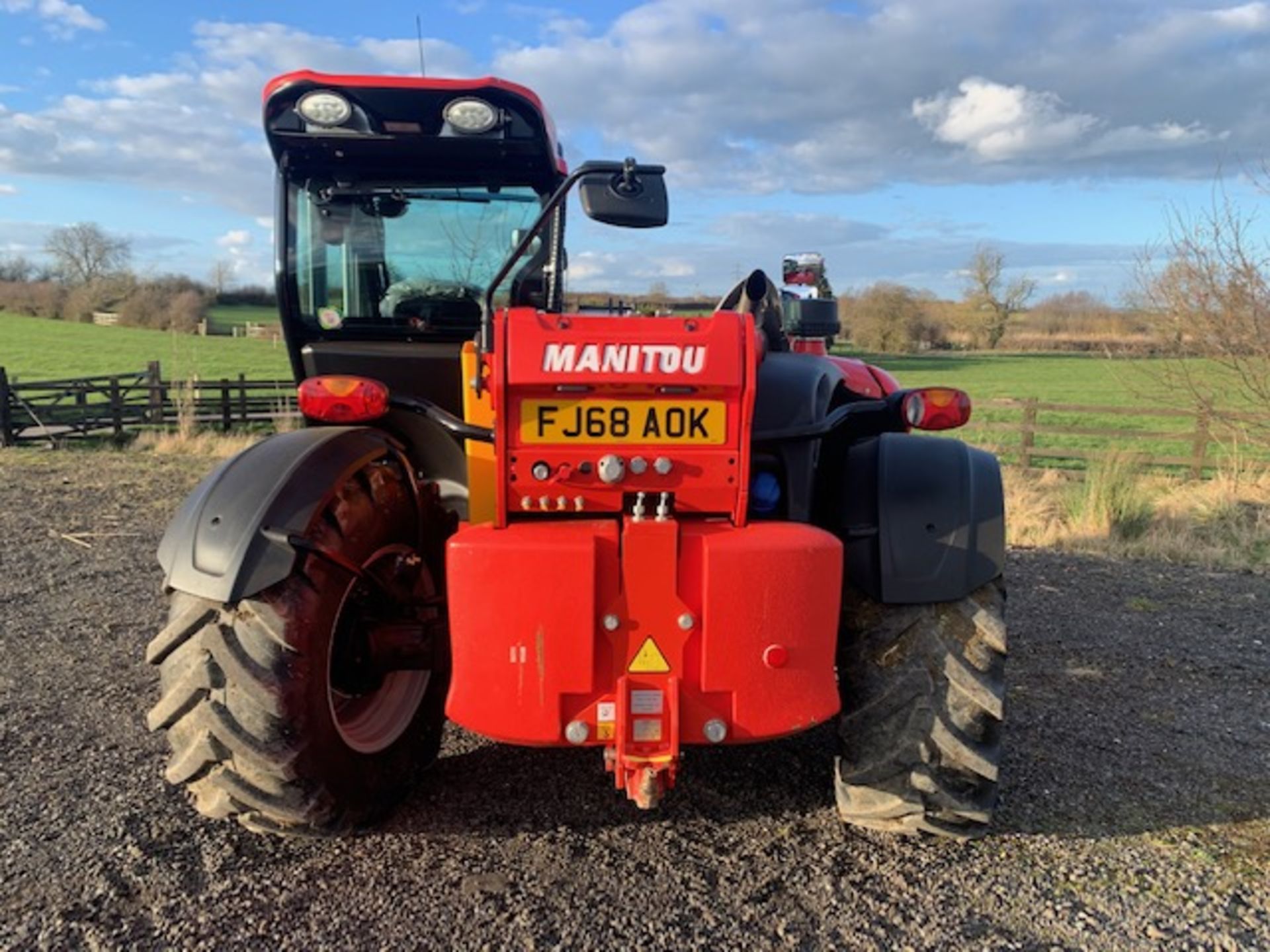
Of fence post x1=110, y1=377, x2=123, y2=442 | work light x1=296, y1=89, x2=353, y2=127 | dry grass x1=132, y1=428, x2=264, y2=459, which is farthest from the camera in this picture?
fence post x1=110, y1=377, x2=123, y2=442

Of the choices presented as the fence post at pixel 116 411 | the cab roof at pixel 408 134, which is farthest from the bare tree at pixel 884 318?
the cab roof at pixel 408 134

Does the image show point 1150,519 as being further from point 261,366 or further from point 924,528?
point 261,366

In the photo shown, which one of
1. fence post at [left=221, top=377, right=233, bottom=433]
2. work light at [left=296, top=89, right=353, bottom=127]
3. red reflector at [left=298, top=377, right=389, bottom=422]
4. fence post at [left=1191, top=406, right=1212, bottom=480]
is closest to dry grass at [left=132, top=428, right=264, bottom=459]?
fence post at [left=221, top=377, right=233, bottom=433]

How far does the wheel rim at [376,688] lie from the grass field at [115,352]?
27.7 metres

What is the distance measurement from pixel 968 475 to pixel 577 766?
1.73 m

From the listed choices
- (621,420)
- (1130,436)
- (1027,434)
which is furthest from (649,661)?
(1027,434)

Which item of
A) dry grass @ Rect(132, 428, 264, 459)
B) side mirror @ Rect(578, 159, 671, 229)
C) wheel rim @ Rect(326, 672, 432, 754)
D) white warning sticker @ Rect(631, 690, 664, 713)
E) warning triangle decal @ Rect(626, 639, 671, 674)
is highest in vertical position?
side mirror @ Rect(578, 159, 671, 229)

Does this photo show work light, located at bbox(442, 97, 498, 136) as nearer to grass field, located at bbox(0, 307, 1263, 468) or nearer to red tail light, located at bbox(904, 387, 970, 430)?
red tail light, located at bbox(904, 387, 970, 430)

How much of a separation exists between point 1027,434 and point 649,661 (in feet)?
50.2

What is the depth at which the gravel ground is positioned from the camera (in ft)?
8.52

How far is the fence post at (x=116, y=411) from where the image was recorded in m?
Answer: 17.0

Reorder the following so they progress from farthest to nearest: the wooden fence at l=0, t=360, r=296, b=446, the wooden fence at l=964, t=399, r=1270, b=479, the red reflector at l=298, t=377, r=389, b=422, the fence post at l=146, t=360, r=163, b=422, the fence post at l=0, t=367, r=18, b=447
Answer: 1. the fence post at l=146, t=360, r=163, b=422
2. the wooden fence at l=0, t=360, r=296, b=446
3. the fence post at l=0, t=367, r=18, b=447
4. the wooden fence at l=964, t=399, r=1270, b=479
5. the red reflector at l=298, t=377, r=389, b=422

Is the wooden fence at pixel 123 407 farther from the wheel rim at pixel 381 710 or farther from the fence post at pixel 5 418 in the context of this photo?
the wheel rim at pixel 381 710

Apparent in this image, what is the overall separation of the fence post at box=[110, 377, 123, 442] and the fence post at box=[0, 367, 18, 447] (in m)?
1.77
